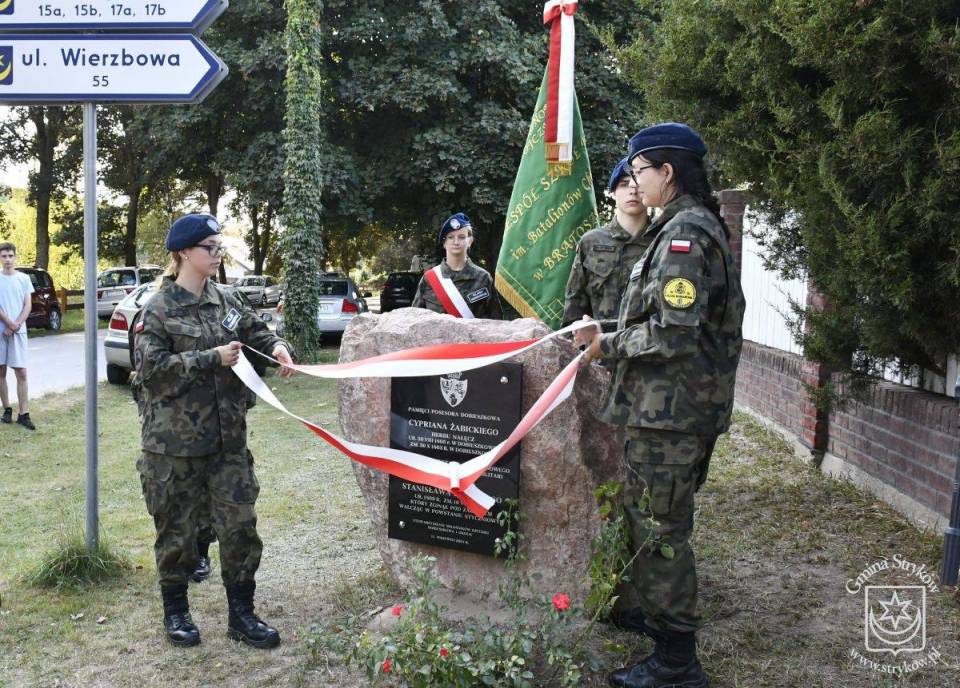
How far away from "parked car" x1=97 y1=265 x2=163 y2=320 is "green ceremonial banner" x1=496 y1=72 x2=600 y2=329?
22.3 meters

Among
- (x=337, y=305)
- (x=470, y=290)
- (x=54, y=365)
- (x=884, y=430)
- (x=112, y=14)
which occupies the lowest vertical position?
(x=54, y=365)

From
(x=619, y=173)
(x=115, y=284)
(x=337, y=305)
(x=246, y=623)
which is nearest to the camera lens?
(x=246, y=623)

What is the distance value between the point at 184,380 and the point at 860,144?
3.18m

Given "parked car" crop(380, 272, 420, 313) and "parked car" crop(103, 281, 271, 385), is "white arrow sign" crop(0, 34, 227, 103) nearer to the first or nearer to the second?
"parked car" crop(103, 281, 271, 385)

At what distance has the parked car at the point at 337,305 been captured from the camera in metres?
17.6

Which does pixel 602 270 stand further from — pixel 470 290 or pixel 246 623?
pixel 246 623

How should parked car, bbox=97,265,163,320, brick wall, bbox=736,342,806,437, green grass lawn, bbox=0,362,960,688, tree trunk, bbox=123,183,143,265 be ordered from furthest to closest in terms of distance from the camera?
tree trunk, bbox=123,183,143,265, parked car, bbox=97,265,163,320, brick wall, bbox=736,342,806,437, green grass lawn, bbox=0,362,960,688

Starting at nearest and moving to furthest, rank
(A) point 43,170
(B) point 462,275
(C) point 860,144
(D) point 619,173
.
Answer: (C) point 860,144 < (D) point 619,173 < (B) point 462,275 < (A) point 43,170

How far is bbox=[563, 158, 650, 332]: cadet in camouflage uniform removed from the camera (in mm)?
4062

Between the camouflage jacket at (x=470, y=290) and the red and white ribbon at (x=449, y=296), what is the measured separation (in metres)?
0.05

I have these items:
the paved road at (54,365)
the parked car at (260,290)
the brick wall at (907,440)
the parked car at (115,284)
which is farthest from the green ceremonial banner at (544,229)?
the parked car at (260,290)

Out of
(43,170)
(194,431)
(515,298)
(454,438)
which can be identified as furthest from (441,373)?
(43,170)

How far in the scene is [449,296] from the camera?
545cm

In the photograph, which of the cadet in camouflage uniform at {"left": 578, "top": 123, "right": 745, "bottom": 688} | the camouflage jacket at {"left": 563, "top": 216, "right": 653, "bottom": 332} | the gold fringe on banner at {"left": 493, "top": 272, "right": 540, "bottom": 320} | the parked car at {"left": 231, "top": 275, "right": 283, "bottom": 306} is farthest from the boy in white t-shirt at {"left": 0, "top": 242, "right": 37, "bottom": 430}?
the parked car at {"left": 231, "top": 275, "right": 283, "bottom": 306}
